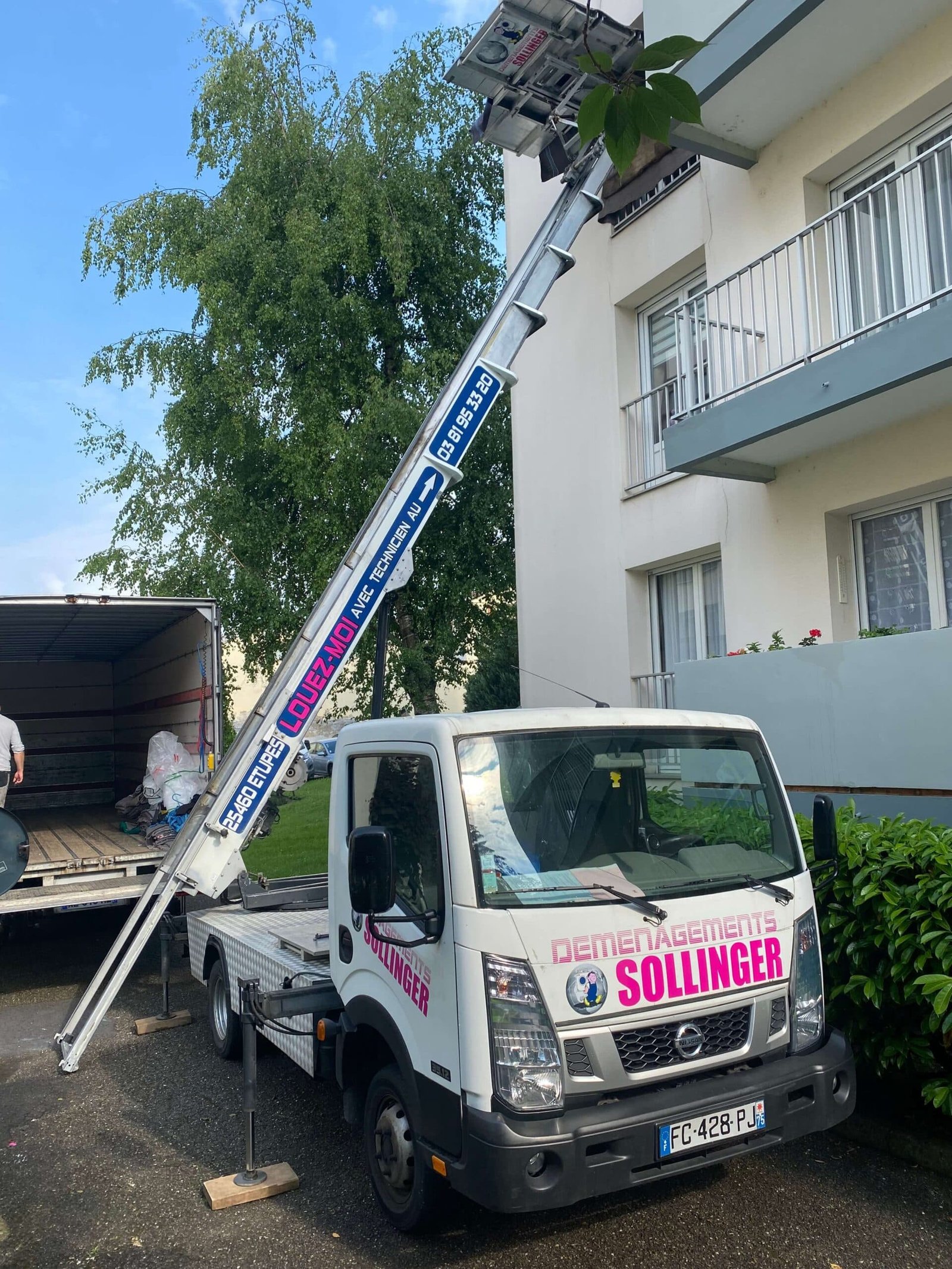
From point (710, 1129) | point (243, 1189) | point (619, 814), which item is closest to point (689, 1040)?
point (710, 1129)

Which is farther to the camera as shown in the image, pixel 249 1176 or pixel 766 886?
pixel 249 1176

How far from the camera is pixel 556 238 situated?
7.57m

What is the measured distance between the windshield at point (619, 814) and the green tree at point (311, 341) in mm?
10031

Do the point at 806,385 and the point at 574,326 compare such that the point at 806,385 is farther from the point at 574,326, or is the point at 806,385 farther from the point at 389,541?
the point at 574,326

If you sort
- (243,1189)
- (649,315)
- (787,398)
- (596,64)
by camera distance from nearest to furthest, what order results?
(596,64)
(243,1189)
(787,398)
(649,315)

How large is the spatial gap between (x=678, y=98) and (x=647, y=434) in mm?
8738

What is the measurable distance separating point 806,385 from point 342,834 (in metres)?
4.86

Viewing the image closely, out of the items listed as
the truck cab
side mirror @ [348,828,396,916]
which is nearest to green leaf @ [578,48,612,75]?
the truck cab

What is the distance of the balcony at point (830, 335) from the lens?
22.0 feet

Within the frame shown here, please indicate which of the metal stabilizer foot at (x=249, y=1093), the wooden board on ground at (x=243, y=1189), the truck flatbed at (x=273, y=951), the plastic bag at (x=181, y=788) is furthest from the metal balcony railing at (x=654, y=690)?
the wooden board on ground at (x=243, y=1189)

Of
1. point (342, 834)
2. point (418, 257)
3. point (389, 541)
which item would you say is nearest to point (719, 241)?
point (389, 541)

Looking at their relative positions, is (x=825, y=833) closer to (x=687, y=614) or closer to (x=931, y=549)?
(x=931, y=549)

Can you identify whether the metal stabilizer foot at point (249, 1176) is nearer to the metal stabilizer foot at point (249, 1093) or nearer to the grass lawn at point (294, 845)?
the metal stabilizer foot at point (249, 1093)

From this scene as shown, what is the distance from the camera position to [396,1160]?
3.82 metres
